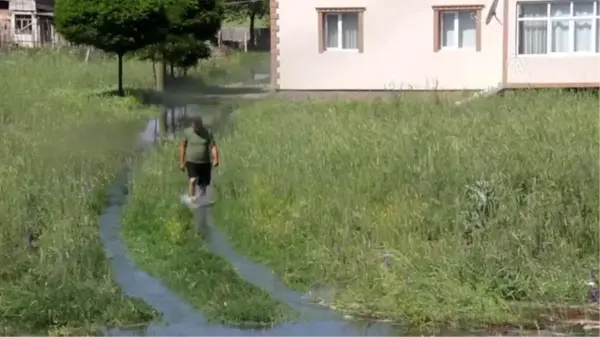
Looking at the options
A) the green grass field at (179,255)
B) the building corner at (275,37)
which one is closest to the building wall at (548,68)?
the building corner at (275,37)

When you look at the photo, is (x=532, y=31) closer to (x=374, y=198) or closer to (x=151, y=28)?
(x=151, y=28)

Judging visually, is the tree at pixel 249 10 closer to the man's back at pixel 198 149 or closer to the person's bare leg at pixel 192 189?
the man's back at pixel 198 149

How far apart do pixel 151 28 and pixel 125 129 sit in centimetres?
797

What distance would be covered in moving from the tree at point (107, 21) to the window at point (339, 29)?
513cm

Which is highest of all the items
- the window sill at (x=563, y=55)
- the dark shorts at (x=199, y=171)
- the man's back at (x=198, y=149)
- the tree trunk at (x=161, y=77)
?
the window sill at (x=563, y=55)

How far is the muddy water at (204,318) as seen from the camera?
29.9 ft

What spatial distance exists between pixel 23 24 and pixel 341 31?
132 ft

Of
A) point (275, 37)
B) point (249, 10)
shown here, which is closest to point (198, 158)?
point (275, 37)

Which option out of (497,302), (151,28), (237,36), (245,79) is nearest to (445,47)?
(151,28)

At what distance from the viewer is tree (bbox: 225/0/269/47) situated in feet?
221

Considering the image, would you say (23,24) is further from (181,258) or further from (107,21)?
(181,258)

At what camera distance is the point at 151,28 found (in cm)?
3238

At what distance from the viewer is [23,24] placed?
68.0 m

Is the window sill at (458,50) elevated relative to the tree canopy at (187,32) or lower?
lower
